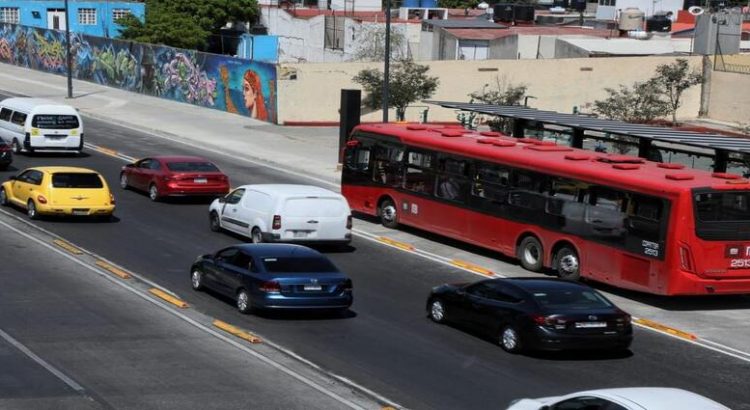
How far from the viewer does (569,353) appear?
2197 cm

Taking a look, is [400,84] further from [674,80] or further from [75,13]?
[75,13]

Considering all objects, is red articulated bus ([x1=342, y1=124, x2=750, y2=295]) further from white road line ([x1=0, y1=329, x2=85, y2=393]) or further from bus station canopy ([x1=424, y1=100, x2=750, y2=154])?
white road line ([x1=0, y1=329, x2=85, y2=393])

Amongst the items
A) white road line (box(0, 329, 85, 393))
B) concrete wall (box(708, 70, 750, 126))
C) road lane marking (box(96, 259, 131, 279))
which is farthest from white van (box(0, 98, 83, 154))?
concrete wall (box(708, 70, 750, 126))

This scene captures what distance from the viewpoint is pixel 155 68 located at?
70312mm

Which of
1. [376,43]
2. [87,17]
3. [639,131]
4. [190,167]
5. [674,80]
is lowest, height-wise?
[190,167]

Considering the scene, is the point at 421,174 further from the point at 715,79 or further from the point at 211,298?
the point at 715,79

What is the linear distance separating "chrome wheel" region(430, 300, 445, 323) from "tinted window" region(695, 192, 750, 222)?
19.5 feet

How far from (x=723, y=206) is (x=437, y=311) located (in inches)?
262

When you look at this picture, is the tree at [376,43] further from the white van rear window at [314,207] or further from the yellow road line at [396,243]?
the white van rear window at [314,207]

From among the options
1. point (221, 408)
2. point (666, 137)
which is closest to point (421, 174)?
point (666, 137)

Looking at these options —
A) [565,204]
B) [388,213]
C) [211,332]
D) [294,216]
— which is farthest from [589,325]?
[388,213]

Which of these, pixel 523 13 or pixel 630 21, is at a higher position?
pixel 523 13

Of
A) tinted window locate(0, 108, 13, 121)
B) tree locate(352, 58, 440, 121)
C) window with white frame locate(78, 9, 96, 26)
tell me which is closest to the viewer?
tinted window locate(0, 108, 13, 121)

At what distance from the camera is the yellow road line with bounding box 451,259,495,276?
29.3 meters
